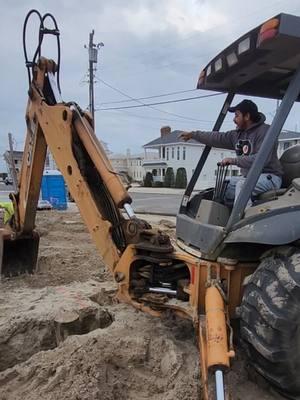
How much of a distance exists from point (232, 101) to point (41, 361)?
98.2 inches

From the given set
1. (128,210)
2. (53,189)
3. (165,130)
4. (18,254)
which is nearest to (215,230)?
(128,210)

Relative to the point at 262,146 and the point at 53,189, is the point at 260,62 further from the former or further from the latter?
the point at 53,189

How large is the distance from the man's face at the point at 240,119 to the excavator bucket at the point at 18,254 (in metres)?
3.03

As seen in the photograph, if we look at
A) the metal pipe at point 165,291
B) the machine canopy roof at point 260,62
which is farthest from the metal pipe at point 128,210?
the machine canopy roof at point 260,62

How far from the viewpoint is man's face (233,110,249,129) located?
3290 millimetres

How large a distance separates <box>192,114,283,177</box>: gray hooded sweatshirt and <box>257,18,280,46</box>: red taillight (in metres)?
0.75

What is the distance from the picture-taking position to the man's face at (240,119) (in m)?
3.29

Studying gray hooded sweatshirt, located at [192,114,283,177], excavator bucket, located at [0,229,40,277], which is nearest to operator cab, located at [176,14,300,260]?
gray hooded sweatshirt, located at [192,114,283,177]

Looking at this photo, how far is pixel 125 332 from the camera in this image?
334cm

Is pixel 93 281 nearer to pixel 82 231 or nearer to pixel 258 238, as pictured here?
pixel 258 238

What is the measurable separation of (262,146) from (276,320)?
3.34ft

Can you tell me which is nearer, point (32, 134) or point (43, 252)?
point (32, 134)

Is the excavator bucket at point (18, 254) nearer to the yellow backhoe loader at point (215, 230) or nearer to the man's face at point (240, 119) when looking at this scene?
the yellow backhoe loader at point (215, 230)

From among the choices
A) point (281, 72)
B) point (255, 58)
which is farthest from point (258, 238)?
point (281, 72)
